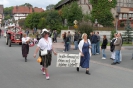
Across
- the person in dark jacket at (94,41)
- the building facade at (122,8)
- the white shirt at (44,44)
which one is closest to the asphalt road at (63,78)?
the white shirt at (44,44)

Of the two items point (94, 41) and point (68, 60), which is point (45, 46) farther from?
point (94, 41)

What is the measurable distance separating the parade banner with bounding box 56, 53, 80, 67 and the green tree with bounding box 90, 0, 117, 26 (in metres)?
36.9

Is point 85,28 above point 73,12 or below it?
below

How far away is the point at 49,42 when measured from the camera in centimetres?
1026

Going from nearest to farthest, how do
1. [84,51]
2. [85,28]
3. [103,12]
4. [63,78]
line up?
[63,78]
[84,51]
[85,28]
[103,12]

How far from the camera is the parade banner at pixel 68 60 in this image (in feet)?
37.8

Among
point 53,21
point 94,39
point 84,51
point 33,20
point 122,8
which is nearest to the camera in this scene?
point 84,51

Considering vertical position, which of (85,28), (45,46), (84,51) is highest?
(85,28)

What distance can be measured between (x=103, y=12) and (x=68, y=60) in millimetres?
37577

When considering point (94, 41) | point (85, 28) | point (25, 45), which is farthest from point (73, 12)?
point (25, 45)

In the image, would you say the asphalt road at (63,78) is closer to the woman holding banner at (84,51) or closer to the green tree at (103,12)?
the woman holding banner at (84,51)

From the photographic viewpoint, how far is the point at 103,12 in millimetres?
48188

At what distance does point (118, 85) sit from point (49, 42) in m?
2.95

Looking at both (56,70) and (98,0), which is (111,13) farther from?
(56,70)
